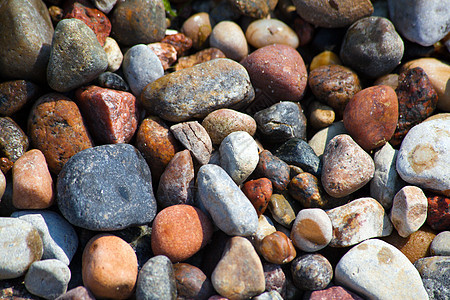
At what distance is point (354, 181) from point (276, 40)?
1727 mm

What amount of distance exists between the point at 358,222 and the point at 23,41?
3.25 m

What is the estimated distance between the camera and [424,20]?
3574 millimetres

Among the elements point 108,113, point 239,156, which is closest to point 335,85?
point 239,156

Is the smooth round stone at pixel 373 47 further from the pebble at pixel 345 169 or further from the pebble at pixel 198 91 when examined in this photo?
the pebble at pixel 198 91

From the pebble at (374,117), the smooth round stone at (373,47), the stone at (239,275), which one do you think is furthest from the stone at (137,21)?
the stone at (239,275)

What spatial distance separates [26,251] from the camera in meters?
2.61

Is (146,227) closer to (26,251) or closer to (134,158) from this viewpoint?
(134,158)

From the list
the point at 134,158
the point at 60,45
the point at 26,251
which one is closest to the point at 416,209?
the point at 134,158

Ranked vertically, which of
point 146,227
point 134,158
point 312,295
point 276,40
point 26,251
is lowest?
point 312,295

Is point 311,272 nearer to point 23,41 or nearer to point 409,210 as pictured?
point 409,210

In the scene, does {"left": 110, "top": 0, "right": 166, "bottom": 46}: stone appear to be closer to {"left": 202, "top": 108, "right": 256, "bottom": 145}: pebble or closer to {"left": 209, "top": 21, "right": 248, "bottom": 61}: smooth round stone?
{"left": 209, "top": 21, "right": 248, "bottom": 61}: smooth round stone

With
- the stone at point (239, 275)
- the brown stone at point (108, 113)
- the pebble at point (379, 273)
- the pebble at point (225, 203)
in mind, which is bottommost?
the pebble at point (379, 273)

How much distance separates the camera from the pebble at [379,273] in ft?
9.02

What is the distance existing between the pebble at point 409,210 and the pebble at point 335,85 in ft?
3.35
